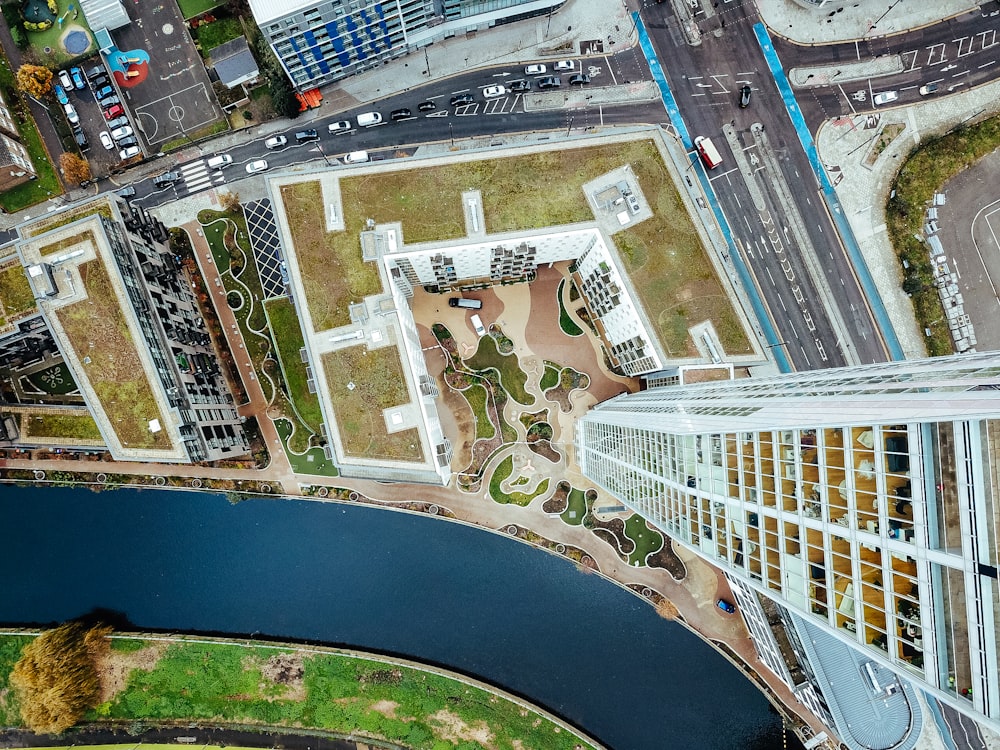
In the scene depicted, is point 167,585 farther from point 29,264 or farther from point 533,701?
point 533,701

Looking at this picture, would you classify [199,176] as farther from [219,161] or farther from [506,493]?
[506,493]

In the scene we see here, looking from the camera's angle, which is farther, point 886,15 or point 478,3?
point 886,15

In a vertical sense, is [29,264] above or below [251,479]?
above

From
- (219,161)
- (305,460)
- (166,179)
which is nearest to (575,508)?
(305,460)

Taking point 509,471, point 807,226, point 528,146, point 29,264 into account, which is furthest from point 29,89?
point 807,226

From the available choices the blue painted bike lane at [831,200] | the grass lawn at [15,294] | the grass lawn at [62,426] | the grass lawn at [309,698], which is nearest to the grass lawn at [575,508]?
the grass lawn at [309,698]

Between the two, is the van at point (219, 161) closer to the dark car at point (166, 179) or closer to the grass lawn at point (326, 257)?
the dark car at point (166, 179)

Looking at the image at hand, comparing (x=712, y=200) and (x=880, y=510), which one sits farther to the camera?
(x=712, y=200)
